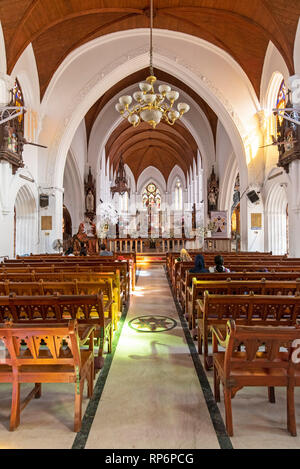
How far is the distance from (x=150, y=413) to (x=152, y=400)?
0.64 ft

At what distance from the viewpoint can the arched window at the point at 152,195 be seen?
31875mm

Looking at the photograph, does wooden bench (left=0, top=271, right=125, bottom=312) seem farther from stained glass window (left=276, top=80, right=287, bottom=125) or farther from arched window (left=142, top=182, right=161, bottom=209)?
arched window (left=142, top=182, right=161, bottom=209)

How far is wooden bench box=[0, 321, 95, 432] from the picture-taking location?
1.99 metres

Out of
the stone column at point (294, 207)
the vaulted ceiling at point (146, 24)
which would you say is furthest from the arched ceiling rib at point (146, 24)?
the stone column at point (294, 207)

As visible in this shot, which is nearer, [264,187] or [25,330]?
[25,330]

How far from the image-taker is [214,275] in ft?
14.0

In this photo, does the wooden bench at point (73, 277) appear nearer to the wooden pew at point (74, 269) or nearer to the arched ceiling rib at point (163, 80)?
the wooden pew at point (74, 269)

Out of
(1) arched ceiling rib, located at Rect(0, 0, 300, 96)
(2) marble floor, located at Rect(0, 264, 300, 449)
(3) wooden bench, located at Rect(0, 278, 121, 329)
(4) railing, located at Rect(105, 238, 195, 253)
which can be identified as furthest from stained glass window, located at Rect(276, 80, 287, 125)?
(2) marble floor, located at Rect(0, 264, 300, 449)

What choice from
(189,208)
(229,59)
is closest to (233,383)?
(229,59)

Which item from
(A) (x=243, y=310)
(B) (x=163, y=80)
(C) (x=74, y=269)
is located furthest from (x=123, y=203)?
(A) (x=243, y=310)

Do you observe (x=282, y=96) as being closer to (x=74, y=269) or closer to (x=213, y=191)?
(x=213, y=191)
